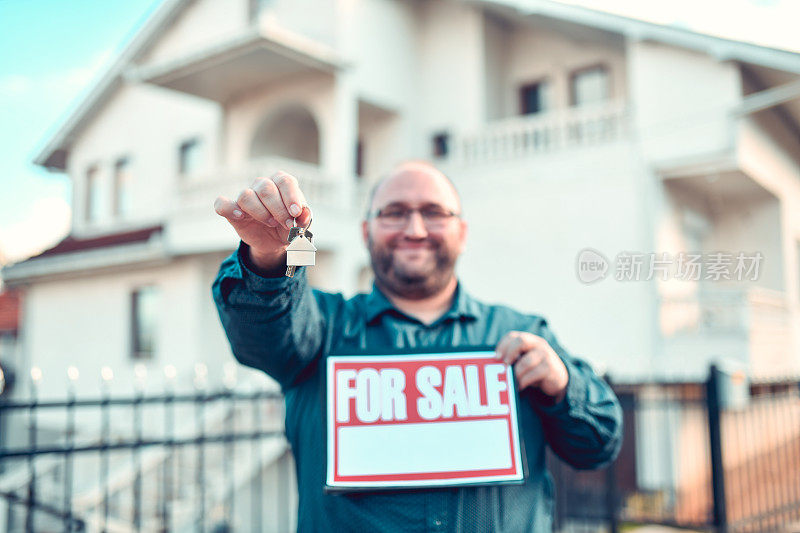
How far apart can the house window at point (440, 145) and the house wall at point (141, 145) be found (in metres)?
4.54

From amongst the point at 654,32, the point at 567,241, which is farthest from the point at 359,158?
the point at 654,32

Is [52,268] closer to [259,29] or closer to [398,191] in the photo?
[259,29]

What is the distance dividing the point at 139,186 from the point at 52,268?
2.75 meters

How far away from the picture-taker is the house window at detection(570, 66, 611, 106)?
484 inches

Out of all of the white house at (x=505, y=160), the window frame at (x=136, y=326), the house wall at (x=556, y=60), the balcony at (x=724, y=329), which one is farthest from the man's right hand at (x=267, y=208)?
the window frame at (x=136, y=326)

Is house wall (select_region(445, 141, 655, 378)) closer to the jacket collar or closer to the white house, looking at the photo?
the white house

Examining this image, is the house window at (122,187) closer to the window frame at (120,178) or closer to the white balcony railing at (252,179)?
the window frame at (120,178)

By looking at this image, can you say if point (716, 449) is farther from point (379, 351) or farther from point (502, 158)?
point (502, 158)

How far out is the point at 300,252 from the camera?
1.41 m

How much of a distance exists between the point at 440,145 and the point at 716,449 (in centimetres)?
939

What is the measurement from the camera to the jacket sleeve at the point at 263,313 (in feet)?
5.29

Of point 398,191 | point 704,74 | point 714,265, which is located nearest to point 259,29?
point 704,74

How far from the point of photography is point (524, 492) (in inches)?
73.4

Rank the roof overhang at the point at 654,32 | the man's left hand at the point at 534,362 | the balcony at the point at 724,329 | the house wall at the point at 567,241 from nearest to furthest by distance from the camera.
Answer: the man's left hand at the point at 534,362
the roof overhang at the point at 654,32
the balcony at the point at 724,329
the house wall at the point at 567,241
